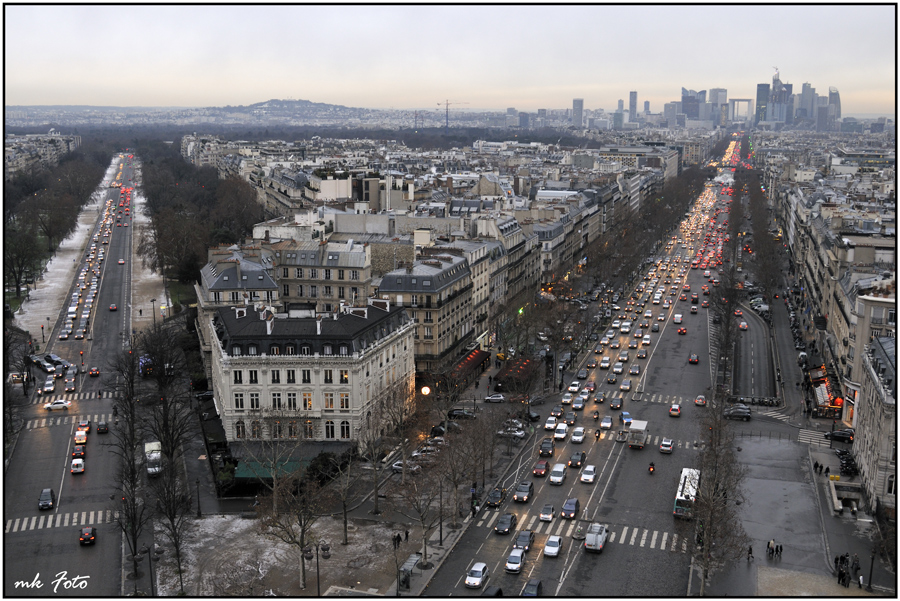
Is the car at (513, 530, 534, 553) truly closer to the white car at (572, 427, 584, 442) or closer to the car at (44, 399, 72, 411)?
the white car at (572, 427, 584, 442)

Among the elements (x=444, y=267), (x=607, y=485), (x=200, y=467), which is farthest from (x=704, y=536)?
(x=444, y=267)

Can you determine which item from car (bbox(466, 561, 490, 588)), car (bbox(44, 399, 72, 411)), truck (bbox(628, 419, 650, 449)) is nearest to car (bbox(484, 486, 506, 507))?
car (bbox(466, 561, 490, 588))

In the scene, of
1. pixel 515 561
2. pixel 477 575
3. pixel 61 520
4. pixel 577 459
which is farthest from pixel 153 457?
pixel 577 459

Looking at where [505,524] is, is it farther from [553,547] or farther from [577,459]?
[577,459]

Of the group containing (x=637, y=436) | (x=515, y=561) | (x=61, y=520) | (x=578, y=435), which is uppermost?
(x=637, y=436)

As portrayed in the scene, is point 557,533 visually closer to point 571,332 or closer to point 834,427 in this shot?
point 834,427

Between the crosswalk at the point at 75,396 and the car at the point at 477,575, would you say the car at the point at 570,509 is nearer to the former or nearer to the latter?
the car at the point at 477,575
